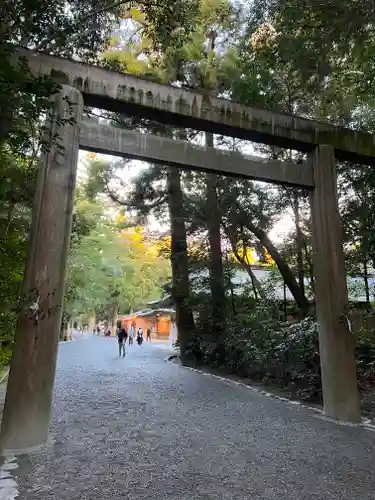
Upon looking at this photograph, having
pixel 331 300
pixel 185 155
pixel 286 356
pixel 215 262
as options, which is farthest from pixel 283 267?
pixel 185 155

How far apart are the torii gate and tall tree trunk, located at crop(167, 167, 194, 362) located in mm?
7872

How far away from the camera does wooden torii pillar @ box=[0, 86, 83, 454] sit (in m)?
4.41

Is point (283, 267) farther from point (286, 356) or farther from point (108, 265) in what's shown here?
point (108, 265)

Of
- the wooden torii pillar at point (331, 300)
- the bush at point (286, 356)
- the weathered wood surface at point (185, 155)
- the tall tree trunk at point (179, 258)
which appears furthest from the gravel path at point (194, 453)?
the tall tree trunk at point (179, 258)

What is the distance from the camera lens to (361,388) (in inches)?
336

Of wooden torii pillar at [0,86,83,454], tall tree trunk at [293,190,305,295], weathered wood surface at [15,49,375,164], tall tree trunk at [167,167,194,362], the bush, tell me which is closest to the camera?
wooden torii pillar at [0,86,83,454]

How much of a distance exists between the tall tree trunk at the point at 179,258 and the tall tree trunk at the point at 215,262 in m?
1.16

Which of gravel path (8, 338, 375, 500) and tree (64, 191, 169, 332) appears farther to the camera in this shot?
tree (64, 191, 169, 332)

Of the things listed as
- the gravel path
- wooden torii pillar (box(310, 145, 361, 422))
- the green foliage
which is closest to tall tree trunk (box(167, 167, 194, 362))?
the green foliage

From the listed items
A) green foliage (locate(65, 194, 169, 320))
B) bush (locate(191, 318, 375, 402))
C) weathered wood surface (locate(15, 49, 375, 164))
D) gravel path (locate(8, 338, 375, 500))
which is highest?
green foliage (locate(65, 194, 169, 320))

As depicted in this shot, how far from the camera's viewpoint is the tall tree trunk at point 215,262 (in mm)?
13156

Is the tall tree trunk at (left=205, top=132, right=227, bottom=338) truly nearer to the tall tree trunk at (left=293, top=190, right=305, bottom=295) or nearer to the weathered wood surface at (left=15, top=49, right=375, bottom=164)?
the tall tree trunk at (left=293, top=190, right=305, bottom=295)

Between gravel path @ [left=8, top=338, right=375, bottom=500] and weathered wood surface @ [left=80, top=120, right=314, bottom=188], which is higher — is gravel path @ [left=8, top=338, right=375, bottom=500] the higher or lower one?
the lower one

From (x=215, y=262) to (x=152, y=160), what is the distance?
26.3ft
